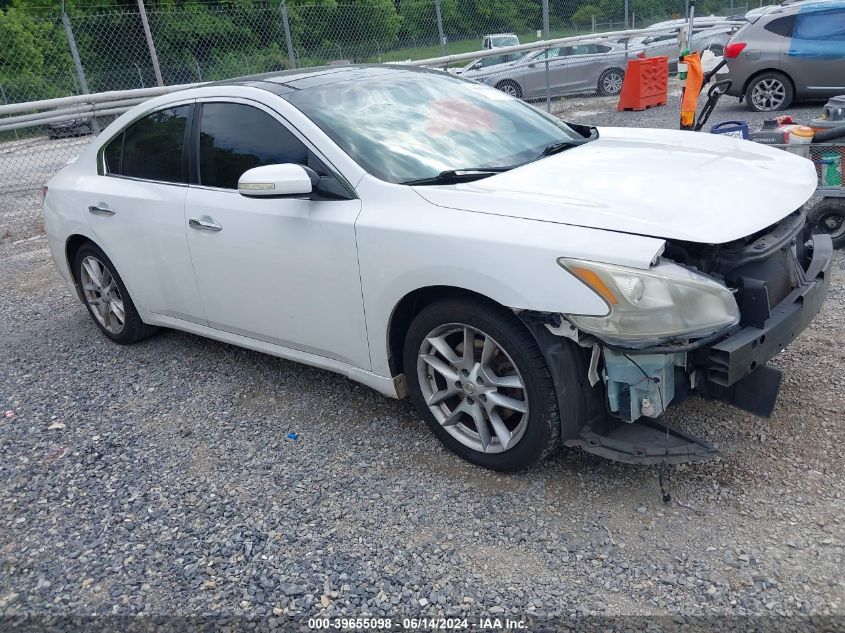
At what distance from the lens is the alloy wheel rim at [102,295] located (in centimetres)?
515

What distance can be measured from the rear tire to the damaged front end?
2551mm

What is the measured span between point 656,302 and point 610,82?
16340 mm

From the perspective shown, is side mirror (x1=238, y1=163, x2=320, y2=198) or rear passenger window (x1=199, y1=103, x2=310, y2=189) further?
rear passenger window (x1=199, y1=103, x2=310, y2=189)

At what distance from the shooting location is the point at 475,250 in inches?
116

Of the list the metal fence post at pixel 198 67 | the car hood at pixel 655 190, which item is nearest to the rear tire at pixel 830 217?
the car hood at pixel 655 190

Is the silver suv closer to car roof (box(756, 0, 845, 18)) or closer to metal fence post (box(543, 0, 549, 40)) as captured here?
car roof (box(756, 0, 845, 18))

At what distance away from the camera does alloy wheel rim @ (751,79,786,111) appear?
11992 mm

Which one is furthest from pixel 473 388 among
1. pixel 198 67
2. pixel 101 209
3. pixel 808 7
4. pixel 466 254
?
pixel 198 67

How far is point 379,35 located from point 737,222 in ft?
47.8

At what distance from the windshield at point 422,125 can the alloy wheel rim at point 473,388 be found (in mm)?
798

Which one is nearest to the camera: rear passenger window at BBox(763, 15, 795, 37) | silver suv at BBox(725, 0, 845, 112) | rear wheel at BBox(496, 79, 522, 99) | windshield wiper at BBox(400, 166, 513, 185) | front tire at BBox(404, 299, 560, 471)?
front tire at BBox(404, 299, 560, 471)

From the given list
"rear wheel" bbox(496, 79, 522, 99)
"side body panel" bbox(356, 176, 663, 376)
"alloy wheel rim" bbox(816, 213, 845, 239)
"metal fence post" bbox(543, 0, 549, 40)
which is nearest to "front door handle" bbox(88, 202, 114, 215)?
"side body panel" bbox(356, 176, 663, 376)

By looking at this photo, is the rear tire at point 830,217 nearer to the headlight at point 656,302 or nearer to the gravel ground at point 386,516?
the gravel ground at point 386,516

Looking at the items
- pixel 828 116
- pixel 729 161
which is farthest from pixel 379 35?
pixel 729 161
